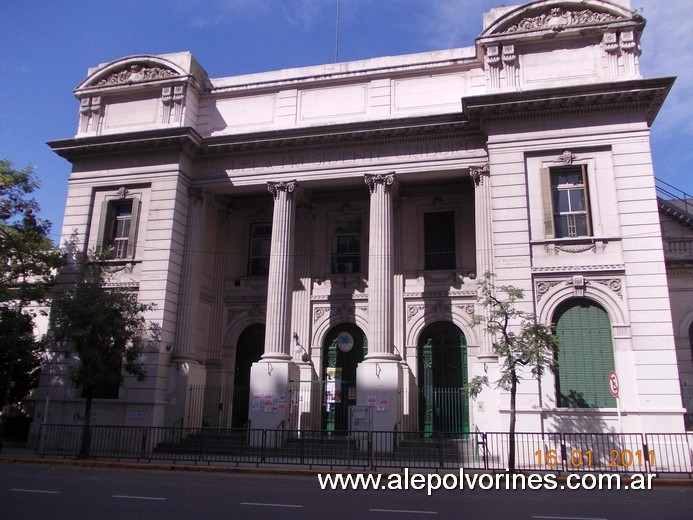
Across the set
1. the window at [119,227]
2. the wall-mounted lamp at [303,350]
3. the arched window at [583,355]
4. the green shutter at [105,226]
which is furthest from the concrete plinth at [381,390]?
the green shutter at [105,226]

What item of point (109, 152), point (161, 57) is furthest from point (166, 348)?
point (161, 57)

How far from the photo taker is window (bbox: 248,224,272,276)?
27.0 m

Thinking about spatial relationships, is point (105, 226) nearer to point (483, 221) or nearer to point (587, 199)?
point (483, 221)

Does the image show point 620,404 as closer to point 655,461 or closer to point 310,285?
point 655,461

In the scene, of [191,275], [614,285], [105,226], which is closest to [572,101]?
[614,285]

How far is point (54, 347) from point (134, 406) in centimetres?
412

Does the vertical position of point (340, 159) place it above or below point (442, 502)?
above

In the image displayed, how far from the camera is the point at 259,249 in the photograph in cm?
2741

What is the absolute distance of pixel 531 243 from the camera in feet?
66.8

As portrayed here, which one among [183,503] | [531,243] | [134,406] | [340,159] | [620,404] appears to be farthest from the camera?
[340,159]

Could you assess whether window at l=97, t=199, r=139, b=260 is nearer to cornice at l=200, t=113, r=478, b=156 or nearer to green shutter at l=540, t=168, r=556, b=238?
cornice at l=200, t=113, r=478, b=156

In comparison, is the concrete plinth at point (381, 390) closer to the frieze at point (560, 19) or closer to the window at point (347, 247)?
the window at point (347, 247)

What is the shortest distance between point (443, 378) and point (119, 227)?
1489 cm

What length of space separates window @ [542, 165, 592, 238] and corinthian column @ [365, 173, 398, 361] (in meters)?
5.83
